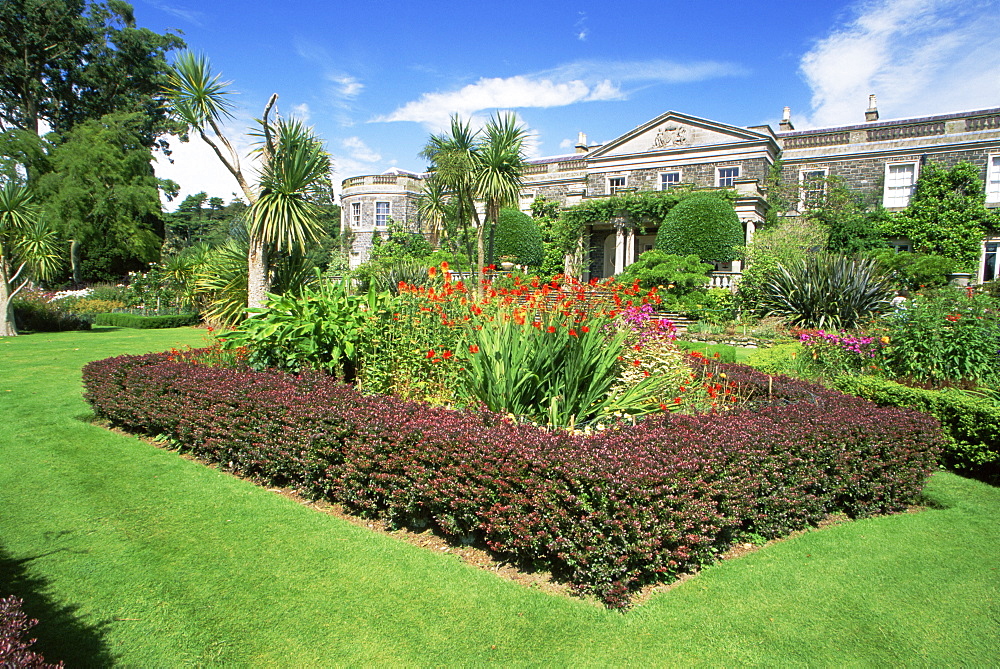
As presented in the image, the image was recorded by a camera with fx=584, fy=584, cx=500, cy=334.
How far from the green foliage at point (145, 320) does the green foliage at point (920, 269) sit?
73.5ft

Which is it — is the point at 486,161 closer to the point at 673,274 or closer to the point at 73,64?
the point at 673,274

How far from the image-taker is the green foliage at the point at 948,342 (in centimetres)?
622

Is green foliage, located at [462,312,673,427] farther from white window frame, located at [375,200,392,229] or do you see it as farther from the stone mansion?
white window frame, located at [375,200,392,229]

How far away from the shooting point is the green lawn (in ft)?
9.35

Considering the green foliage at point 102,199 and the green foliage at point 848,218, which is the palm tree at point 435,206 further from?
the green foliage at point 102,199

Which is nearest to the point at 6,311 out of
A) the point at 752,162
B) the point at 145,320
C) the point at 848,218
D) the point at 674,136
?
the point at 145,320

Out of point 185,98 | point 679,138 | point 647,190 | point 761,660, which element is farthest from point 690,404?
point 679,138

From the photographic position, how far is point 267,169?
29.6ft

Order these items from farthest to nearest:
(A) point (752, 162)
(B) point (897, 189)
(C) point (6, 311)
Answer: (A) point (752, 162), (B) point (897, 189), (C) point (6, 311)

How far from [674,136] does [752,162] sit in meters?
3.69

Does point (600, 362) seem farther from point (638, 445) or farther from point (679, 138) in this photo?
point (679, 138)

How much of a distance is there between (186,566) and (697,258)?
18.0 meters

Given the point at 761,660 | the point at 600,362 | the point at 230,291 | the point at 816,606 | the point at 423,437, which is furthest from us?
the point at 230,291

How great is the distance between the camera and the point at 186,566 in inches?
139
